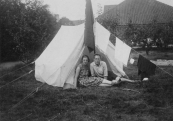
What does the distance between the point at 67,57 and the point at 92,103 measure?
1977mm

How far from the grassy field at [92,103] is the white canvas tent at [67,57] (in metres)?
0.36

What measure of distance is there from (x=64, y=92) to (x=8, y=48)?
346 inches

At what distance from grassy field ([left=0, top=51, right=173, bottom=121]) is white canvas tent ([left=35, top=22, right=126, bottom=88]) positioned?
365 millimetres

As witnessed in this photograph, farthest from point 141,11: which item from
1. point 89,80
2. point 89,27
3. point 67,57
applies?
point 89,80

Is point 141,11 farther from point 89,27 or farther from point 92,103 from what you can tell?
point 92,103

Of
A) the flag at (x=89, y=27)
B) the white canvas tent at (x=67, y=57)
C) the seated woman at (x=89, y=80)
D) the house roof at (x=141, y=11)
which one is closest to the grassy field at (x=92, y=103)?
the seated woman at (x=89, y=80)

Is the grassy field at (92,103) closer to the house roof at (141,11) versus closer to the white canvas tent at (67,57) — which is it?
the white canvas tent at (67,57)

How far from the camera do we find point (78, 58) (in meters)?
6.19

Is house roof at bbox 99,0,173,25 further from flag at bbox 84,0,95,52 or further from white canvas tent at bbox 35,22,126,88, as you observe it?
flag at bbox 84,0,95,52

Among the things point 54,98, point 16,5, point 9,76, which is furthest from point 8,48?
point 54,98

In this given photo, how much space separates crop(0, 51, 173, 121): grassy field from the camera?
363cm

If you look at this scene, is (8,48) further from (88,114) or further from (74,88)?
(88,114)

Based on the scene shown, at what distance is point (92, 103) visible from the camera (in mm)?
4336

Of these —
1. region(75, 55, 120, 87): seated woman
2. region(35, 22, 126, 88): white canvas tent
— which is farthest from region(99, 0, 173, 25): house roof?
region(75, 55, 120, 87): seated woman
